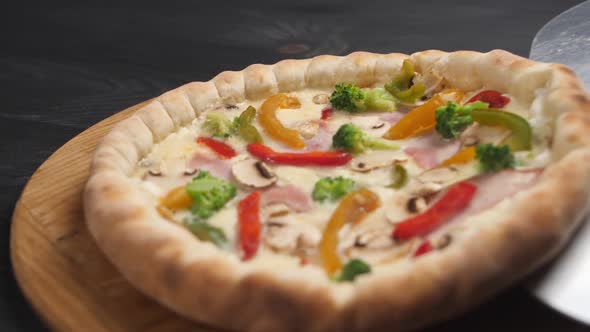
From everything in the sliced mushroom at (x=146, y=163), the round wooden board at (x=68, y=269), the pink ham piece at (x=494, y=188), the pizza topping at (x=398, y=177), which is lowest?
the round wooden board at (x=68, y=269)

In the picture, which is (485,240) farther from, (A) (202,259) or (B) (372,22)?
(B) (372,22)

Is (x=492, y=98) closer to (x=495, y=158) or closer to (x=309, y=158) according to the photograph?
(x=495, y=158)

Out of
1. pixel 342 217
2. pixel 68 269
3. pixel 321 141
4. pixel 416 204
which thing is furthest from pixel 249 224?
pixel 321 141

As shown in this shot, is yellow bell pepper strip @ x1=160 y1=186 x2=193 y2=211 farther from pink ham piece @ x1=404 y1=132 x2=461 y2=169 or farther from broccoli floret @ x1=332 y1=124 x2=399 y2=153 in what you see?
pink ham piece @ x1=404 y1=132 x2=461 y2=169

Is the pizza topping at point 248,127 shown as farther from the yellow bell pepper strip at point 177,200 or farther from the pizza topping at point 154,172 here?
the yellow bell pepper strip at point 177,200

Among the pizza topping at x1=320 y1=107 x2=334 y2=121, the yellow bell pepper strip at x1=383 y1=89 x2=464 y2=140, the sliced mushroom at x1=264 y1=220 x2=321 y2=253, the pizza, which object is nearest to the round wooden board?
the pizza

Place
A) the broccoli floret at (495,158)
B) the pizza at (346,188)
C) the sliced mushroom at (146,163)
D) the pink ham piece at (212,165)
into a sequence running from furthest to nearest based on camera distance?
the sliced mushroom at (146,163), the pink ham piece at (212,165), the broccoli floret at (495,158), the pizza at (346,188)

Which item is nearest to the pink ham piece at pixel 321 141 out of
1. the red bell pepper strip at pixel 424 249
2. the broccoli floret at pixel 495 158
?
the broccoli floret at pixel 495 158
